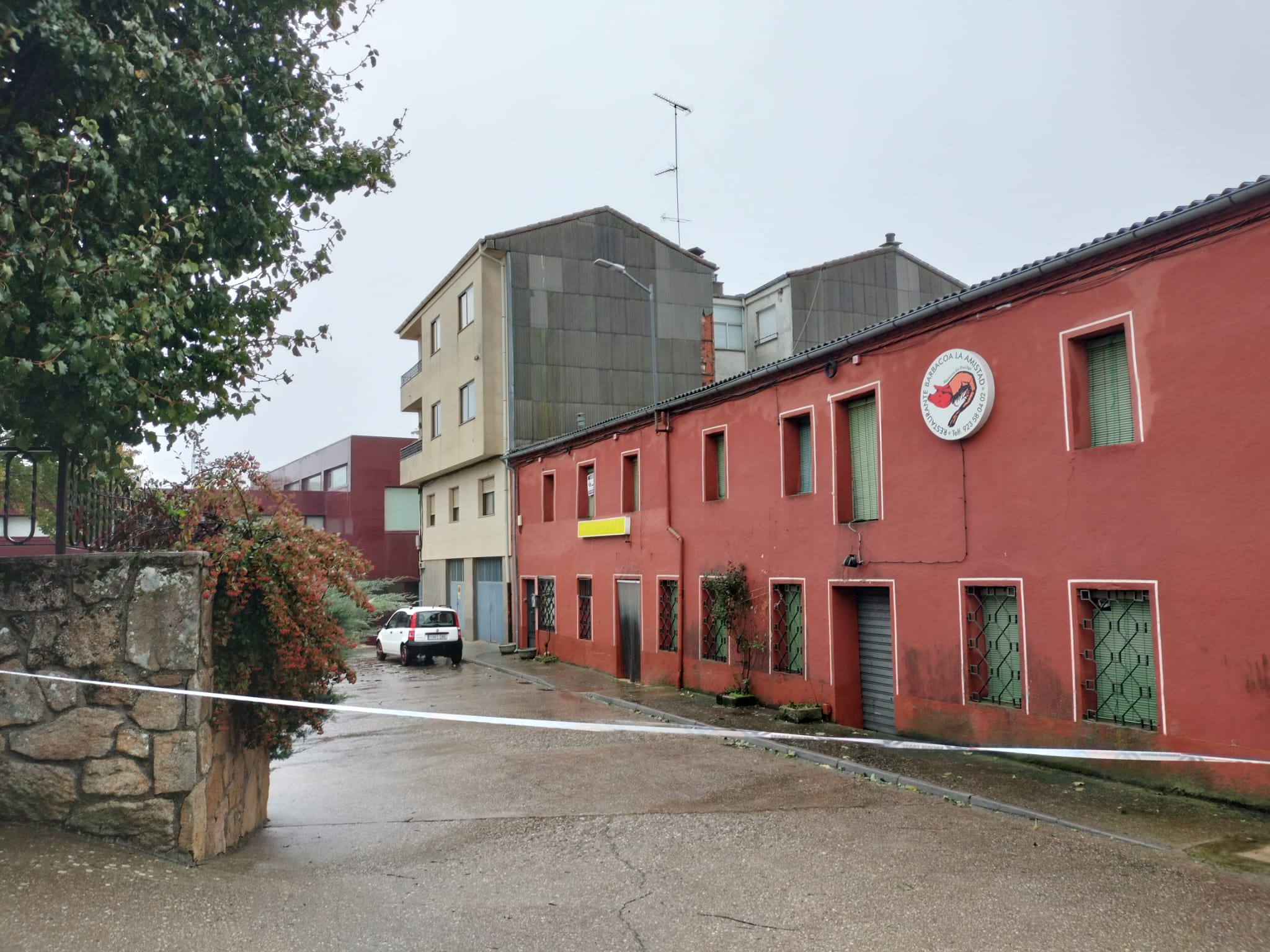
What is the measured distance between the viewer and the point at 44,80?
19.9 feet

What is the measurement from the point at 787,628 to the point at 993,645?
4.21m

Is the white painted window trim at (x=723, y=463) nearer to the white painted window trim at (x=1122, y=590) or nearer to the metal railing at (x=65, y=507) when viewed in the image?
the white painted window trim at (x=1122, y=590)

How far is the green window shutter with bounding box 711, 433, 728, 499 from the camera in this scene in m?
16.9

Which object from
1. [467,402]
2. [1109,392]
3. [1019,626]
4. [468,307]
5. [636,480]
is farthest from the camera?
[467,402]

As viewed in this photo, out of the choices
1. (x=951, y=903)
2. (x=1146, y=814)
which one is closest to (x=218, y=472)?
(x=951, y=903)

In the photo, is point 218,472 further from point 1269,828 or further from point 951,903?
point 1269,828

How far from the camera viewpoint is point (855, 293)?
31.7 meters

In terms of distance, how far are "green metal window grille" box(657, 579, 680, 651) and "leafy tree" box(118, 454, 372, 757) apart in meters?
11.7

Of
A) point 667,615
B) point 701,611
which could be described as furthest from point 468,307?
point 701,611

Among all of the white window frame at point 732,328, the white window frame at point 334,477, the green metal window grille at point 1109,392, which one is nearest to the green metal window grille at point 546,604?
the white window frame at point 732,328

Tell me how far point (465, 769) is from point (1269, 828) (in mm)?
7411

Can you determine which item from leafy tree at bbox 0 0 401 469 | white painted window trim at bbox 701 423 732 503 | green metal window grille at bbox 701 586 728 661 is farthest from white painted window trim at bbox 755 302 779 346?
leafy tree at bbox 0 0 401 469

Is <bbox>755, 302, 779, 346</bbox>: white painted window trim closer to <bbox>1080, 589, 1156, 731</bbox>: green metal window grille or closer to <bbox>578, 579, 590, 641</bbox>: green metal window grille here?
<bbox>578, 579, 590, 641</bbox>: green metal window grille

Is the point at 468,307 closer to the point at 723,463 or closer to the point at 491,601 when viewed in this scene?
the point at 491,601
